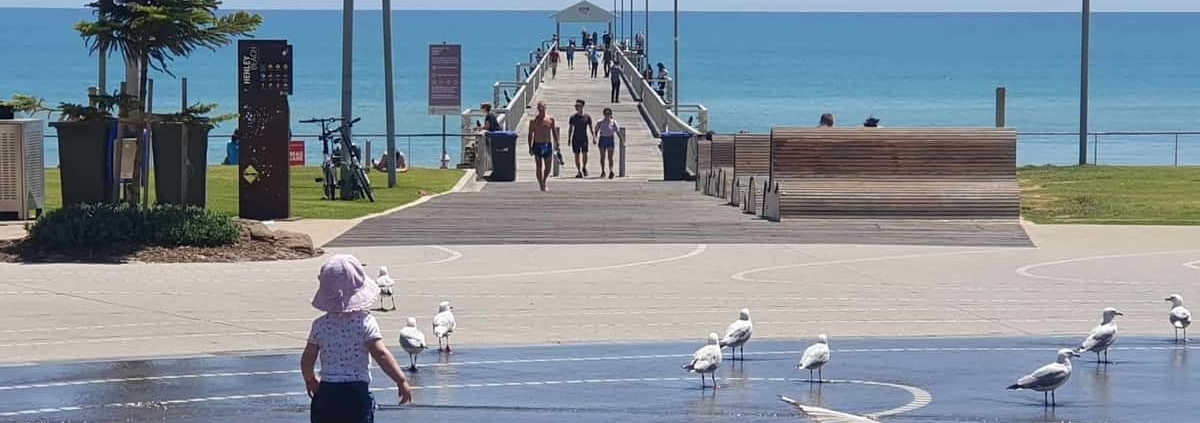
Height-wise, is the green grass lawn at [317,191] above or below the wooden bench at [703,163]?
below

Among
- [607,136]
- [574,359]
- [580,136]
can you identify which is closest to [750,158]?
[580,136]

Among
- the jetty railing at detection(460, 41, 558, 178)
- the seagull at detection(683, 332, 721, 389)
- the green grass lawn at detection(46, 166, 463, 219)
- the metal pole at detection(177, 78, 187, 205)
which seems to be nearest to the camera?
the seagull at detection(683, 332, 721, 389)

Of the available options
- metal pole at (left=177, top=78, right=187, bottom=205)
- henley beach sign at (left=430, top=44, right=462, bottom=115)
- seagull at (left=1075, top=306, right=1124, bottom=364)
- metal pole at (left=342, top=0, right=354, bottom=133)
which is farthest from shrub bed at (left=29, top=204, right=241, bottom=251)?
henley beach sign at (left=430, top=44, right=462, bottom=115)

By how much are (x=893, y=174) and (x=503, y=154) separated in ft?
49.8

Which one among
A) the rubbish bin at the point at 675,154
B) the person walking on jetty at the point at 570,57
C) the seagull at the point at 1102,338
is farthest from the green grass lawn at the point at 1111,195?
the person walking on jetty at the point at 570,57

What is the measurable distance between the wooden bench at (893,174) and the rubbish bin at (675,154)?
14.2 meters

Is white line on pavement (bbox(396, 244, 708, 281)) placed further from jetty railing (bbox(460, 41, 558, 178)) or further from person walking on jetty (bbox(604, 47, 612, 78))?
person walking on jetty (bbox(604, 47, 612, 78))

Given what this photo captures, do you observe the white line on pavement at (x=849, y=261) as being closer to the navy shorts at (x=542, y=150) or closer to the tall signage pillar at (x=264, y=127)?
the tall signage pillar at (x=264, y=127)

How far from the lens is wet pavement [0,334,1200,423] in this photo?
12430mm

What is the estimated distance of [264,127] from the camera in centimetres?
2625

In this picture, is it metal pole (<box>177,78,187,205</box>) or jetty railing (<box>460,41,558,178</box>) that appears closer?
metal pole (<box>177,78,187,205</box>)

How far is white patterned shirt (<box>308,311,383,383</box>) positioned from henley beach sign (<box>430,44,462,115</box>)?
36664 millimetres

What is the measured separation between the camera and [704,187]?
3634 cm

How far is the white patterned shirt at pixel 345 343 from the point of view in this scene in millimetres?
8945
